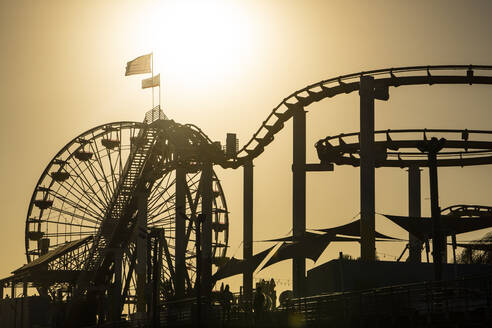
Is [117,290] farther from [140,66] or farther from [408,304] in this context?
[408,304]

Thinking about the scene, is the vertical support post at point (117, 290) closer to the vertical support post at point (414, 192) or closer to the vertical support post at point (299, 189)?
the vertical support post at point (414, 192)

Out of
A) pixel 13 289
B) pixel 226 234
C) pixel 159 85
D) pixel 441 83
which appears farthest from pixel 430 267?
pixel 13 289

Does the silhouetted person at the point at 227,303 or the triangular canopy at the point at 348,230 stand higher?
the triangular canopy at the point at 348,230

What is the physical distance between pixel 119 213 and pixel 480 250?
26.0 metres

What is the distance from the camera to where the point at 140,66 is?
8094 cm

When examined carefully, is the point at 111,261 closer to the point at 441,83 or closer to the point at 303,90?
the point at 303,90

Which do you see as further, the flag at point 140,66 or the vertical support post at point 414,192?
the flag at point 140,66

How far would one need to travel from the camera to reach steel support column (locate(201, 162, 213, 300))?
6428cm

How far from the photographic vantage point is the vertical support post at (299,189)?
5628 cm

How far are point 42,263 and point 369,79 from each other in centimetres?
3741

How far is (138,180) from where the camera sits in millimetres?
76125

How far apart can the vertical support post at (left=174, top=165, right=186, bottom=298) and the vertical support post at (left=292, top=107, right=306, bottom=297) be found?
1142 centimetres

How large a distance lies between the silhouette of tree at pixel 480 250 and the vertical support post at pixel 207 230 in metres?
15.3

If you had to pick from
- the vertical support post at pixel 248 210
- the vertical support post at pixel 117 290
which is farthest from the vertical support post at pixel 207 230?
the vertical support post at pixel 117 290
